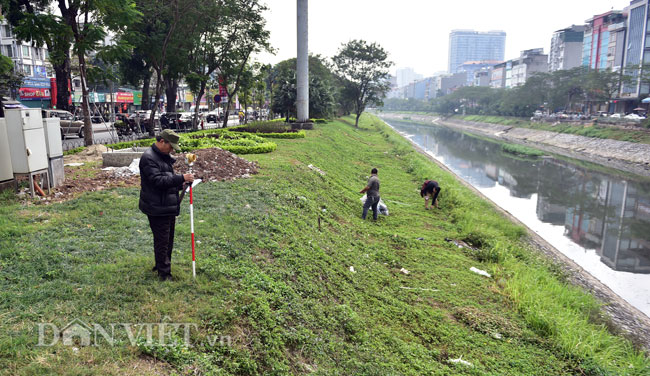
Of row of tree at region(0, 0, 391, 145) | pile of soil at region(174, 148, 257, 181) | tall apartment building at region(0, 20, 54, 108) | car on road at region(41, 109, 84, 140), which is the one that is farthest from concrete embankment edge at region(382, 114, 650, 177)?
tall apartment building at region(0, 20, 54, 108)

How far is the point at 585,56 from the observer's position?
8331cm

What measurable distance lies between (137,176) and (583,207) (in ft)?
73.2

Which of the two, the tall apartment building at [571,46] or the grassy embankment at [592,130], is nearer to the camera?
the grassy embankment at [592,130]

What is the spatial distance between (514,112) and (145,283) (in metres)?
77.6

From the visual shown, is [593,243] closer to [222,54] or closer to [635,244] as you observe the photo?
[635,244]

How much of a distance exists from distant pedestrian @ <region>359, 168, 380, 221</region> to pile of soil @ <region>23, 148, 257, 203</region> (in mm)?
3275

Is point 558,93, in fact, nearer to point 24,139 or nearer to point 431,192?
point 431,192

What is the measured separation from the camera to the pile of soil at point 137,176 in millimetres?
9191

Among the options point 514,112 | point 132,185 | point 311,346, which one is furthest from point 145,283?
point 514,112

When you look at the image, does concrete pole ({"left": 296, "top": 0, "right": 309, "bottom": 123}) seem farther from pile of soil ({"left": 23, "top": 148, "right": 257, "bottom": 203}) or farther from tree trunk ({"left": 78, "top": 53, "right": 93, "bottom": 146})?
pile of soil ({"left": 23, "top": 148, "right": 257, "bottom": 203})

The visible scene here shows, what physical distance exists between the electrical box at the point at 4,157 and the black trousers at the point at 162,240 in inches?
187

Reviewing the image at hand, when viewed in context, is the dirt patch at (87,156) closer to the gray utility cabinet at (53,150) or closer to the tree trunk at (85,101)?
the tree trunk at (85,101)

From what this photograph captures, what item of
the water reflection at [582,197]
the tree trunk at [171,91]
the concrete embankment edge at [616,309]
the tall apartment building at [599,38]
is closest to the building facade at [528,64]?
the tall apartment building at [599,38]

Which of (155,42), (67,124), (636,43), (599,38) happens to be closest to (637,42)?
(636,43)
